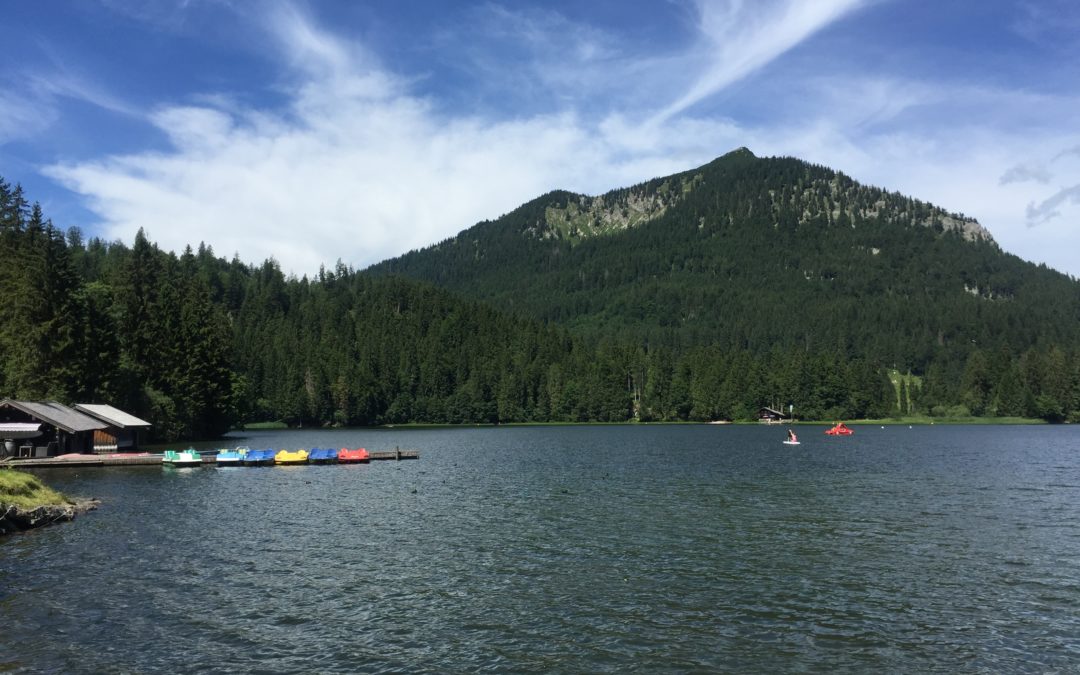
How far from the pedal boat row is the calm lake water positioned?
18.4m

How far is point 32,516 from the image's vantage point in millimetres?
39656

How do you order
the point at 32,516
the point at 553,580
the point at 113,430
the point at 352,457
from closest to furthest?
the point at 553,580
the point at 32,516
the point at 113,430
the point at 352,457

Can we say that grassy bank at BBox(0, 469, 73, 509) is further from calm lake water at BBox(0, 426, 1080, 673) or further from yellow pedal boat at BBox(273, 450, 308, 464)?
yellow pedal boat at BBox(273, 450, 308, 464)

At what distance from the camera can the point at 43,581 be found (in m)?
28.3

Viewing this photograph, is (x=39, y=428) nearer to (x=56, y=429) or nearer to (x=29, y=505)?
(x=56, y=429)

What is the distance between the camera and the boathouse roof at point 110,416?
8319 cm

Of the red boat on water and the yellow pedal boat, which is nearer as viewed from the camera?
the yellow pedal boat

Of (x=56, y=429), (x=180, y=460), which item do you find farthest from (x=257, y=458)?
(x=56, y=429)

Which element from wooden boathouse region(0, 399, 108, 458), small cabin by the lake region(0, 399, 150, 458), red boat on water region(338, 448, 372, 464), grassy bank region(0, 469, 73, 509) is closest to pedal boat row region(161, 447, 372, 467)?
red boat on water region(338, 448, 372, 464)

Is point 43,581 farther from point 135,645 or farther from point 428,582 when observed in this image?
point 428,582

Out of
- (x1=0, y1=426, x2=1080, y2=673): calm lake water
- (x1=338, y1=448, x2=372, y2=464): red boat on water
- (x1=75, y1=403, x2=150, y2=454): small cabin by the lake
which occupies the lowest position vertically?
(x1=0, y1=426, x2=1080, y2=673): calm lake water

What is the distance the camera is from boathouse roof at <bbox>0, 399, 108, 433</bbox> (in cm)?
7212

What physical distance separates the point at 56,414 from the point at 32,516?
139 feet

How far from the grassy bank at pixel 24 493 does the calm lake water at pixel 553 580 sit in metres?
2.30
